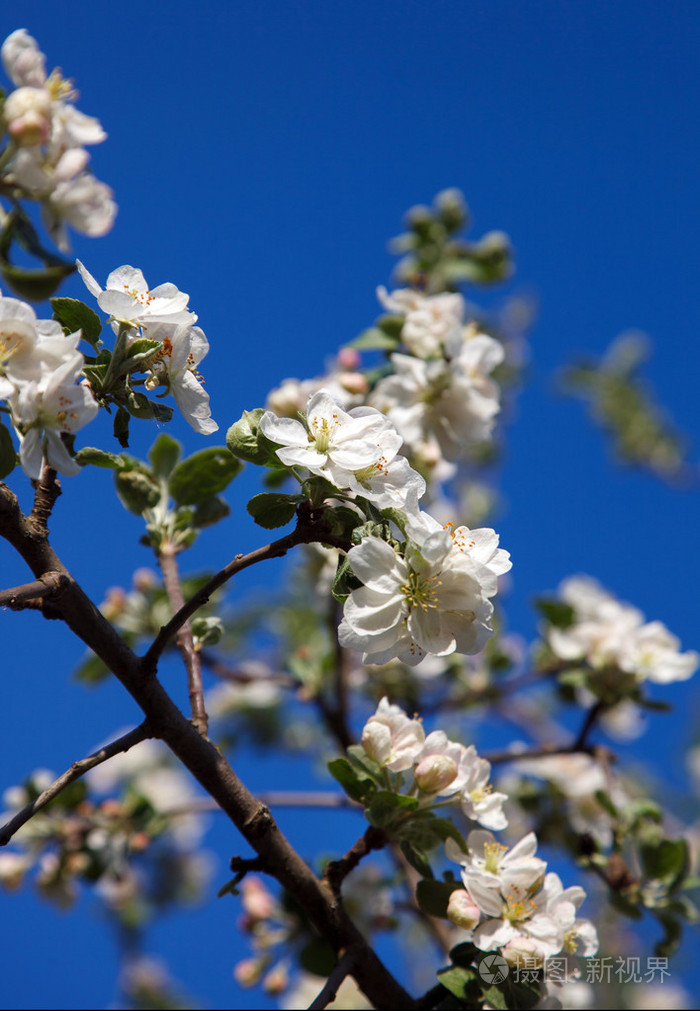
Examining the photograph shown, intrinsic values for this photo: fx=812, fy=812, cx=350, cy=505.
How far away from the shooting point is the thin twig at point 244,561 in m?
1.20

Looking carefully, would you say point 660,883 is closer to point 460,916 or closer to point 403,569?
point 460,916

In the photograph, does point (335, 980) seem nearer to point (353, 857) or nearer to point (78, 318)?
point (353, 857)

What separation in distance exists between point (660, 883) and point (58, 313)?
77.6 inches

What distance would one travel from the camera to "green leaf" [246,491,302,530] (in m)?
1.30

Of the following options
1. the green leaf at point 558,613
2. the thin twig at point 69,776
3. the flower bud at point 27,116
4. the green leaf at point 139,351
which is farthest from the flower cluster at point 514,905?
the flower bud at point 27,116

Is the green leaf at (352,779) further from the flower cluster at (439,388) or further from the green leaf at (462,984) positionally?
the flower cluster at (439,388)

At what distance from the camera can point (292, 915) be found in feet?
6.84

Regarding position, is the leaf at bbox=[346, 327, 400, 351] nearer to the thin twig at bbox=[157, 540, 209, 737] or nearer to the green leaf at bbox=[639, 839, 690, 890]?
the thin twig at bbox=[157, 540, 209, 737]

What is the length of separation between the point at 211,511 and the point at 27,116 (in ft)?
2.85

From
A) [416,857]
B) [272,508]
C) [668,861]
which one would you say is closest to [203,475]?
[272,508]

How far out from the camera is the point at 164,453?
1892 mm

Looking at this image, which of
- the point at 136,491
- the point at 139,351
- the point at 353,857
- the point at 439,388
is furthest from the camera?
the point at 439,388

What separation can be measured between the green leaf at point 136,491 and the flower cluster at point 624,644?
145 cm

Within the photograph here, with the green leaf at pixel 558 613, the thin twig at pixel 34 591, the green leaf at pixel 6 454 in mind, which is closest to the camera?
the thin twig at pixel 34 591
